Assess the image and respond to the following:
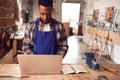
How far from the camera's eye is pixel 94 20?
7926mm

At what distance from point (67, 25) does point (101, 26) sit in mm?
5727

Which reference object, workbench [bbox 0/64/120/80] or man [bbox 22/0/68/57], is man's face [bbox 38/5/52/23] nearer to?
man [bbox 22/0/68/57]

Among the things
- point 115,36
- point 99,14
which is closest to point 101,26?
point 99,14

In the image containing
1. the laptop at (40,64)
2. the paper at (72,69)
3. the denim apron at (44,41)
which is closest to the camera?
the laptop at (40,64)

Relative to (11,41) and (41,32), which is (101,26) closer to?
(11,41)

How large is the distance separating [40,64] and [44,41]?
55cm

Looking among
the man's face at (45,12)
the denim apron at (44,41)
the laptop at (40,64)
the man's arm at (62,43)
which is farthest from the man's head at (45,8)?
the laptop at (40,64)

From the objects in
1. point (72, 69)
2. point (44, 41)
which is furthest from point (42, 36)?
point (72, 69)

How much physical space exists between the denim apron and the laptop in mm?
505

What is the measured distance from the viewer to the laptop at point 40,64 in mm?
1680

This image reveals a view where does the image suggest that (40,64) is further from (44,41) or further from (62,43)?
(62,43)

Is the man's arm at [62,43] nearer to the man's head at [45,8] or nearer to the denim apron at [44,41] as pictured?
the denim apron at [44,41]

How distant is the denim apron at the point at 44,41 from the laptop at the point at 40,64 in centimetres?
50

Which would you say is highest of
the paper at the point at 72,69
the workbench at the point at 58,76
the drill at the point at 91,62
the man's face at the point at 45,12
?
the man's face at the point at 45,12
